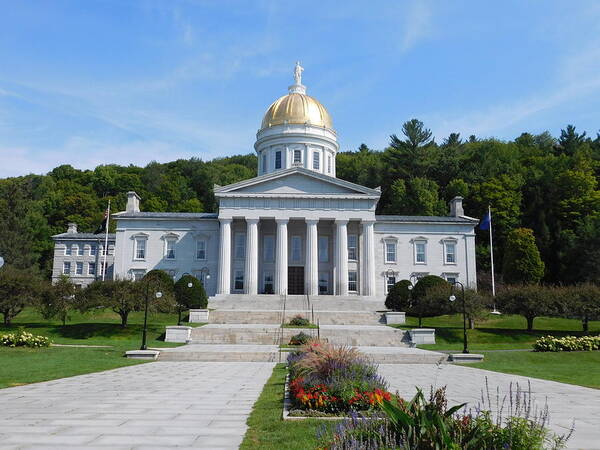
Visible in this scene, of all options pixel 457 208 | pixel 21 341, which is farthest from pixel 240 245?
pixel 21 341

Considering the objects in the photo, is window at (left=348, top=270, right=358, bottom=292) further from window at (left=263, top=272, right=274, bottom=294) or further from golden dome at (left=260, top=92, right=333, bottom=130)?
golden dome at (left=260, top=92, right=333, bottom=130)

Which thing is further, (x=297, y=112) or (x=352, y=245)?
(x=297, y=112)

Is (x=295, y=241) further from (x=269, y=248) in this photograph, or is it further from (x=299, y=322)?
(x=299, y=322)

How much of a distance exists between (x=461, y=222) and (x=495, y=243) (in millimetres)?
17875

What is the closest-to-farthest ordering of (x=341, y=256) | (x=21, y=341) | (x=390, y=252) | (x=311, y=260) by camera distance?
(x=21, y=341)
(x=311, y=260)
(x=341, y=256)
(x=390, y=252)

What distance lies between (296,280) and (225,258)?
339 inches

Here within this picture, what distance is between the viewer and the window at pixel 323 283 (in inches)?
2154

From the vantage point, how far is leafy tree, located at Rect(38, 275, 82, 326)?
34406mm

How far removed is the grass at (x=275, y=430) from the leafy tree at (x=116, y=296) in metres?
23.8

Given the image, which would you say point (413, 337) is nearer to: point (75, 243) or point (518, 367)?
point (518, 367)

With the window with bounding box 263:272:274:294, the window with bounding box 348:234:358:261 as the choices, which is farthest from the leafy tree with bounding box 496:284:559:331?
the window with bounding box 263:272:274:294

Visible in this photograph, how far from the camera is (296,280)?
55312mm

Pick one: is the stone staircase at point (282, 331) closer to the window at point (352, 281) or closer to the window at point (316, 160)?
the window at point (352, 281)

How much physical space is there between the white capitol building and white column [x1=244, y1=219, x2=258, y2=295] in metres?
0.10
